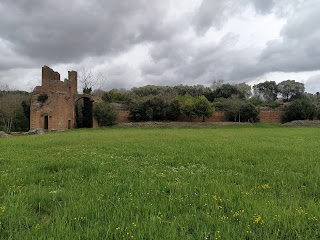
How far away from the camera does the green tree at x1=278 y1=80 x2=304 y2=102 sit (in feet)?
197

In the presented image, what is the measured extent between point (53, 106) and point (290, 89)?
52.6 meters


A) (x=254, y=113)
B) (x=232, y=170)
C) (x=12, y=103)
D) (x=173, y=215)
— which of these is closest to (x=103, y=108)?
(x=12, y=103)

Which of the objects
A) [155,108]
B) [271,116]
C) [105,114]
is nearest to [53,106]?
[105,114]

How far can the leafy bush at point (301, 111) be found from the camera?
3722 centimetres

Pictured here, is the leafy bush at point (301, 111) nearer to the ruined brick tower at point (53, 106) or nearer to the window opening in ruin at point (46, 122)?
the ruined brick tower at point (53, 106)

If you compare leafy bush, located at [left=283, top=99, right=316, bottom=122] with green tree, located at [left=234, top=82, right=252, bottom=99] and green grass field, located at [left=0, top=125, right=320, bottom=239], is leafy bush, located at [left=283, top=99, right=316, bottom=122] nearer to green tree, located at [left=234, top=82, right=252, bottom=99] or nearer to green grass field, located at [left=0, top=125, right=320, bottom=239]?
green tree, located at [left=234, top=82, right=252, bottom=99]

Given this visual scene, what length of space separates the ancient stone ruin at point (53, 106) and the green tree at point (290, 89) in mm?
47293

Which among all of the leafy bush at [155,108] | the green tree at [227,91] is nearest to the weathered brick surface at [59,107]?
the leafy bush at [155,108]

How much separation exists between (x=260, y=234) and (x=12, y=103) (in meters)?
38.2

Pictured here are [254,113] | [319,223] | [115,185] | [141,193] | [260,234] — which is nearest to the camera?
[260,234]

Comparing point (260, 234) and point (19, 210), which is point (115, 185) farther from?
A: point (260, 234)

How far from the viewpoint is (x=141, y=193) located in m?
4.07

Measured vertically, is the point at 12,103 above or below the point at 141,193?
above

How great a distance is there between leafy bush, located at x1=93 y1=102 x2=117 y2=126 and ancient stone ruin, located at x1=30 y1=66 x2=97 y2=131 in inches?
56.0
